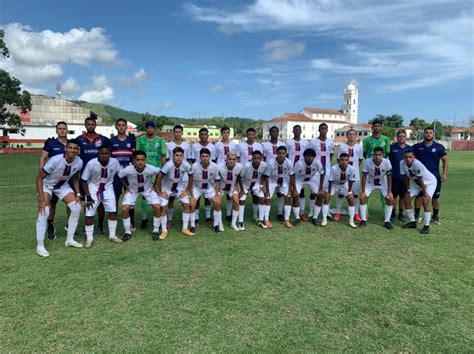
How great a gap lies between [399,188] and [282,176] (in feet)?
8.69

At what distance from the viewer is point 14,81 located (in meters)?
29.4

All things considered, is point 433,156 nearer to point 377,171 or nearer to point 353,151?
point 377,171

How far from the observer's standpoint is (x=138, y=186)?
6.02 m

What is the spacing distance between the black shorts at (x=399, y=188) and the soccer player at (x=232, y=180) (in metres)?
3.48

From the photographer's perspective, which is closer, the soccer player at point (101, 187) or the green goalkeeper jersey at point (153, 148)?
the soccer player at point (101, 187)

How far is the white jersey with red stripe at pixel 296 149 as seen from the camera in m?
7.84

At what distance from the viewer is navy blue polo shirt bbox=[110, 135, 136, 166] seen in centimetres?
626

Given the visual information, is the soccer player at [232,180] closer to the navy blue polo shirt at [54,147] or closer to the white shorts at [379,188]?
the white shorts at [379,188]

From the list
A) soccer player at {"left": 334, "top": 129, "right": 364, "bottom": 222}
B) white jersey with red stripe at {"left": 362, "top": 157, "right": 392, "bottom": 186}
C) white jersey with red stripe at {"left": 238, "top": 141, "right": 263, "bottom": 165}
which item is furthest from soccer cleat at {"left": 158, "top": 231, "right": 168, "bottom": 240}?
white jersey with red stripe at {"left": 362, "top": 157, "right": 392, "bottom": 186}

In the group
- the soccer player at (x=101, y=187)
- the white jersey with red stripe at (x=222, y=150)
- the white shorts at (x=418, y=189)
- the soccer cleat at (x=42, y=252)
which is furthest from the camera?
the white jersey with red stripe at (x=222, y=150)

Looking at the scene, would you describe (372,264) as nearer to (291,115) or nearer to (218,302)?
(218,302)

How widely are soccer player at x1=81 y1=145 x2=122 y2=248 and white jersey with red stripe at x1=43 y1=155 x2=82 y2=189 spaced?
21 cm

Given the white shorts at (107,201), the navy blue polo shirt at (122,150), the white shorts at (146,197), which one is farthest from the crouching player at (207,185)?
the white shorts at (107,201)

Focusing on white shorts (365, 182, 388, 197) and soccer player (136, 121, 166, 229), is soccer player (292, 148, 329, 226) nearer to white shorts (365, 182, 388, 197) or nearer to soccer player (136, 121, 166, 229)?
white shorts (365, 182, 388, 197)
